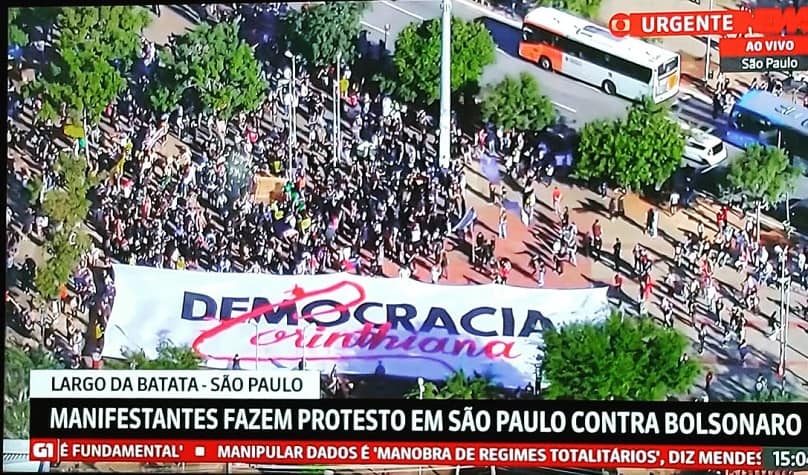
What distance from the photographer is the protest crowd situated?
2.72 m

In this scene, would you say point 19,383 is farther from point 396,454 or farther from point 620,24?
point 620,24

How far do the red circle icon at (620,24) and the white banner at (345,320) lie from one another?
2.24ft

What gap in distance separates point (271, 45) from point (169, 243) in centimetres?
60

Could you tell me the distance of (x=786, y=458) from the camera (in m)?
2.67

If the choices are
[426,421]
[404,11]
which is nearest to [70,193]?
[404,11]

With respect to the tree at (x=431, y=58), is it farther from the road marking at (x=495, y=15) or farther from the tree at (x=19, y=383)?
the tree at (x=19, y=383)

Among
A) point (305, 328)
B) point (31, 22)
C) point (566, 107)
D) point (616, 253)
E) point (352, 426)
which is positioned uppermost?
point (31, 22)

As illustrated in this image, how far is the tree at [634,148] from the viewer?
107 inches

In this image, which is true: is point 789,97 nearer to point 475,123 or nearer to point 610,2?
point 610,2

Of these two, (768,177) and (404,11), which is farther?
(404,11)

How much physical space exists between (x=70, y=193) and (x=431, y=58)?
1051 mm

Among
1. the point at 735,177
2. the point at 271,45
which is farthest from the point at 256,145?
the point at 735,177

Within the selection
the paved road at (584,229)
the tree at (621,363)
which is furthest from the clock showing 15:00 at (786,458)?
the tree at (621,363)

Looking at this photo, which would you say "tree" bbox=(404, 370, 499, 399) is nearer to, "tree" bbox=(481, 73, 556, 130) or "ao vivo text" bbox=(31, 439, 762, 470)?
"ao vivo text" bbox=(31, 439, 762, 470)
